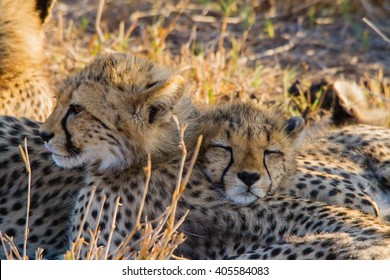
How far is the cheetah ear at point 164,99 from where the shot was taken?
11.8 ft

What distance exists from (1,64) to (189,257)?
5.88 ft

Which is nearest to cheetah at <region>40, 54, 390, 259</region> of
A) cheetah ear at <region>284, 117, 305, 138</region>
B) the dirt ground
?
cheetah ear at <region>284, 117, 305, 138</region>

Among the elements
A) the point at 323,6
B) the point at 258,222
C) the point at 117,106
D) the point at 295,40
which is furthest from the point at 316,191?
the point at 323,6

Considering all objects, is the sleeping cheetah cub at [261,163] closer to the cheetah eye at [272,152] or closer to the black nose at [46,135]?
the cheetah eye at [272,152]

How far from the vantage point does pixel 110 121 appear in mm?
3682

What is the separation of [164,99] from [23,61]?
168 cm

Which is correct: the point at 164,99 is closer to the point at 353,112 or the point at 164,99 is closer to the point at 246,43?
the point at 353,112

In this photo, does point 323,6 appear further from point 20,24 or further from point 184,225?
point 184,225

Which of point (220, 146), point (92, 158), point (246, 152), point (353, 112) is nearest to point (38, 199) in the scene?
point (92, 158)

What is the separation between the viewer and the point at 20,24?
5125 millimetres

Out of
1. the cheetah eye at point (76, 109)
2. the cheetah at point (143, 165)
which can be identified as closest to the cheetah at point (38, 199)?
the cheetah at point (143, 165)

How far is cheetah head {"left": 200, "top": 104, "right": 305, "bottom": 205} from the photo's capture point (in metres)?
3.80

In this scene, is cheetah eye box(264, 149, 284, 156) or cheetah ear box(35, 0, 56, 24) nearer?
cheetah eye box(264, 149, 284, 156)

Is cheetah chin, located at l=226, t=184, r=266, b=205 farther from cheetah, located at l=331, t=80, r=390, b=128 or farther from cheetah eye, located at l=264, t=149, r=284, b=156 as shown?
cheetah, located at l=331, t=80, r=390, b=128
